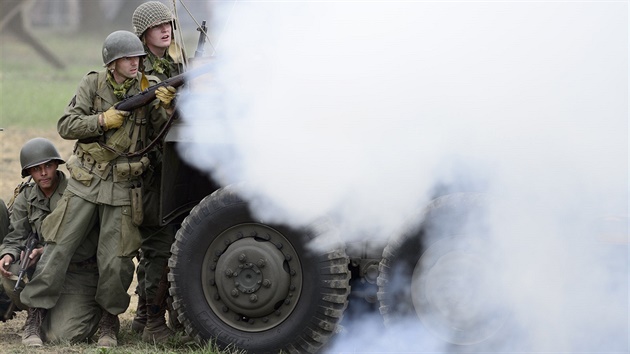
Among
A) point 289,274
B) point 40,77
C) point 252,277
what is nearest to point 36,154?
point 252,277

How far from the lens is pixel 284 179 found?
6.60m

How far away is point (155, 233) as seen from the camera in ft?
25.1

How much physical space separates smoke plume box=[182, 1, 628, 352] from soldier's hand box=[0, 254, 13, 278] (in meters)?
1.40

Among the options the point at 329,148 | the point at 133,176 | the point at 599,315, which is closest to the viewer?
the point at 599,315

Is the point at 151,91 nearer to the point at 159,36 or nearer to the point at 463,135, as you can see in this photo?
the point at 159,36

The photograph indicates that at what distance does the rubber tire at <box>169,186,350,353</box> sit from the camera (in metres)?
6.37

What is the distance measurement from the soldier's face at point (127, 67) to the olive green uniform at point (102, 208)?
0.55ft

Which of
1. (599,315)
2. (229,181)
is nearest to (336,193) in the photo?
(229,181)

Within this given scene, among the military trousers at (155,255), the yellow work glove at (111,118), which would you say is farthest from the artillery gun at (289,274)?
the military trousers at (155,255)

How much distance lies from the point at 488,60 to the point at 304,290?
155 cm

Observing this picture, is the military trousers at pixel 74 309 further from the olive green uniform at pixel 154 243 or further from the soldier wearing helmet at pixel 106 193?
the olive green uniform at pixel 154 243

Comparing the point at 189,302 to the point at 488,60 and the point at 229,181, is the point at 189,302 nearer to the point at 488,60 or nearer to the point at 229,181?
the point at 229,181

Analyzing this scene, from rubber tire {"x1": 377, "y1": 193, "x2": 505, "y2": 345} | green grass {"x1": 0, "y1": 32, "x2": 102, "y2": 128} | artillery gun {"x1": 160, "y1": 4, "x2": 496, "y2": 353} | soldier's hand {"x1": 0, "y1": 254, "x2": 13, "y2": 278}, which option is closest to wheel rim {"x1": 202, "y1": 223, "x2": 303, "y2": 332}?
artillery gun {"x1": 160, "y1": 4, "x2": 496, "y2": 353}

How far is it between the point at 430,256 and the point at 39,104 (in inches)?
528
